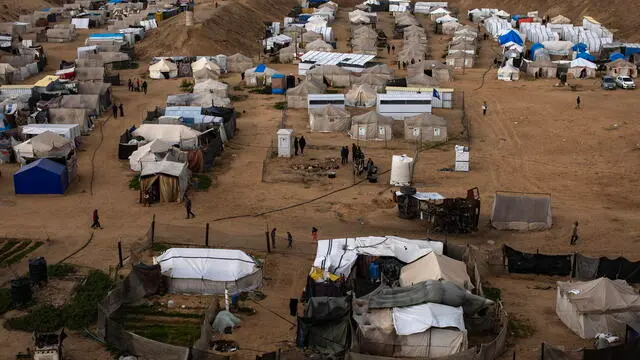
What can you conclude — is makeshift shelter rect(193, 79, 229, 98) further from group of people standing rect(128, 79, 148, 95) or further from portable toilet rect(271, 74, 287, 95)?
group of people standing rect(128, 79, 148, 95)

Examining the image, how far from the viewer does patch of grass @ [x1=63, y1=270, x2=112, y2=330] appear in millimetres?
21531

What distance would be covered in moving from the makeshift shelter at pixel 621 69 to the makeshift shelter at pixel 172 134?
1227 inches

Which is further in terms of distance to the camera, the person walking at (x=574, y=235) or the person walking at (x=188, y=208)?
the person walking at (x=188, y=208)

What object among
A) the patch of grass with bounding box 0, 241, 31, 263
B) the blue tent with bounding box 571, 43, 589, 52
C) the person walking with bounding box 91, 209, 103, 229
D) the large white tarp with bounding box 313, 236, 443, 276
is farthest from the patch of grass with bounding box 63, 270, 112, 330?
the blue tent with bounding box 571, 43, 589, 52

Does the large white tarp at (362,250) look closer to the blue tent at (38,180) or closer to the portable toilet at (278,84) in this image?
the blue tent at (38,180)

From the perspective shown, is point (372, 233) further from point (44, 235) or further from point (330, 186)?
point (44, 235)

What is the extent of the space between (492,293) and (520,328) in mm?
2008

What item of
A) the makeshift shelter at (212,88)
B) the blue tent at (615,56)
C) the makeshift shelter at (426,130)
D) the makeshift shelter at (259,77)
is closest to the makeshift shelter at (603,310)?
the makeshift shelter at (426,130)

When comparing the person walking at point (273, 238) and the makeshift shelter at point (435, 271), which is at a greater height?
the makeshift shelter at point (435, 271)

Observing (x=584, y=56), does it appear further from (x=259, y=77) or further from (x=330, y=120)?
(x=330, y=120)

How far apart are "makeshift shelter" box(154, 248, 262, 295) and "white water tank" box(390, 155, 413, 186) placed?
10.8 m

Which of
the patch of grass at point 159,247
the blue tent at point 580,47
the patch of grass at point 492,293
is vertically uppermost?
the blue tent at point 580,47

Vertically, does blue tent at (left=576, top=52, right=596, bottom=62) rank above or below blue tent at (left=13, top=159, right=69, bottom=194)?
above

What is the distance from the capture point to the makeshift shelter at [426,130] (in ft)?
132
